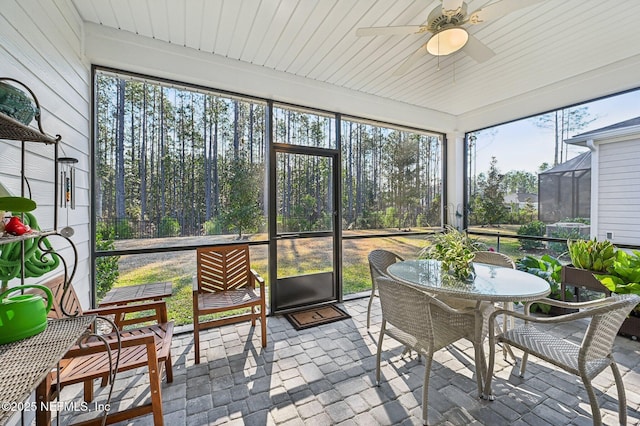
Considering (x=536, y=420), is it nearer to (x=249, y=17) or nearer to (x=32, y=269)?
(x=32, y=269)

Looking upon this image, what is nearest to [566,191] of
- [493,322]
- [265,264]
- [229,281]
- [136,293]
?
[493,322]

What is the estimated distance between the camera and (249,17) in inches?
94.0

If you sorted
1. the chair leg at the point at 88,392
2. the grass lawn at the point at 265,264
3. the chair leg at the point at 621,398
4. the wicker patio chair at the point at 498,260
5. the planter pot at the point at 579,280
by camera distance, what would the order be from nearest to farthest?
1. the chair leg at the point at 621,398
2. the chair leg at the point at 88,392
3. the wicker patio chair at the point at 498,260
4. the grass lawn at the point at 265,264
5. the planter pot at the point at 579,280

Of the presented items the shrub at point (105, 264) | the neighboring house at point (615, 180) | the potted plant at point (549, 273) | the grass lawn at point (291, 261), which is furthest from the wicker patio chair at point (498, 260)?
the shrub at point (105, 264)

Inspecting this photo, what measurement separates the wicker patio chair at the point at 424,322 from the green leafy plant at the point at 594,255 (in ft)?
7.12

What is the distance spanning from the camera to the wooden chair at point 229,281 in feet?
8.90

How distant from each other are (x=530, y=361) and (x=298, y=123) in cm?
361

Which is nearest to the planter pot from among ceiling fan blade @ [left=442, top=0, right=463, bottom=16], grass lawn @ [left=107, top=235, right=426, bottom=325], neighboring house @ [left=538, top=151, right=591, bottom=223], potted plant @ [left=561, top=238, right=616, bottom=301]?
potted plant @ [left=561, top=238, right=616, bottom=301]

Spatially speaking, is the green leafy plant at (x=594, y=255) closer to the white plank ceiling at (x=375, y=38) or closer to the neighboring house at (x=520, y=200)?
the neighboring house at (x=520, y=200)

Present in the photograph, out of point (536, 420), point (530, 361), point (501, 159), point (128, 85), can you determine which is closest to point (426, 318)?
point (536, 420)

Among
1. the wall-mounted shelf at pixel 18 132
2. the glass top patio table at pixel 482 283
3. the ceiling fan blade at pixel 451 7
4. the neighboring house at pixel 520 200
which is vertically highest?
the ceiling fan blade at pixel 451 7

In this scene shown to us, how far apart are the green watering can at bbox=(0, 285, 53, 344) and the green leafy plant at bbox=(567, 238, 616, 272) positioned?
4.74 meters

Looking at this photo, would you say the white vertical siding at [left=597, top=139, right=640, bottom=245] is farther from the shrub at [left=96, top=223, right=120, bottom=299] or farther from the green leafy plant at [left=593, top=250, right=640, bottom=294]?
the shrub at [left=96, top=223, right=120, bottom=299]

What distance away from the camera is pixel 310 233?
3.83 m
